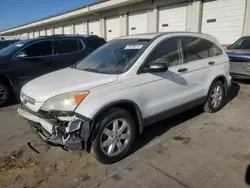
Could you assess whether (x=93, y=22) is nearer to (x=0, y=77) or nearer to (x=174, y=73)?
(x=0, y=77)

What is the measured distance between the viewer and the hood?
2729 millimetres

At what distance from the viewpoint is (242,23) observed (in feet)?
34.1

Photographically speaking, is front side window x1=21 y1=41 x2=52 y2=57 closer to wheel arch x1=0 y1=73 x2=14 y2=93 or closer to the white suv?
wheel arch x1=0 y1=73 x2=14 y2=93

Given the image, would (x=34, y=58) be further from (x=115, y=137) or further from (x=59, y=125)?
(x=115, y=137)

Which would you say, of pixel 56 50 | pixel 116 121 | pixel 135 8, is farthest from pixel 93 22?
pixel 116 121

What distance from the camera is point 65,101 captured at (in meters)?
2.63

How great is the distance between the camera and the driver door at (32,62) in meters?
5.71

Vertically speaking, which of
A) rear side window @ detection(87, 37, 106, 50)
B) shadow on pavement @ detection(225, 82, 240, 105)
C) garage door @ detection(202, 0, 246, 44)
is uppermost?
garage door @ detection(202, 0, 246, 44)

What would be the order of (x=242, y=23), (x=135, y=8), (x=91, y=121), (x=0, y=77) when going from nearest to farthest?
(x=91, y=121) → (x=0, y=77) → (x=242, y=23) → (x=135, y=8)

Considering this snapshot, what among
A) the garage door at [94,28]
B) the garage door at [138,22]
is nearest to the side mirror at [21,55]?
the garage door at [138,22]

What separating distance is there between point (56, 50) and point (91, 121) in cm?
453

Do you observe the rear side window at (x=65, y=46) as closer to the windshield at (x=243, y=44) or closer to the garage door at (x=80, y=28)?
the windshield at (x=243, y=44)

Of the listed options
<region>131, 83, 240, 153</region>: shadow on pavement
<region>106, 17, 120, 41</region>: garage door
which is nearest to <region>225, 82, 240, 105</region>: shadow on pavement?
<region>131, 83, 240, 153</region>: shadow on pavement

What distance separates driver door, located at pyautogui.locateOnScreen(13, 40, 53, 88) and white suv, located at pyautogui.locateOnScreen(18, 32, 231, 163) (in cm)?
257
